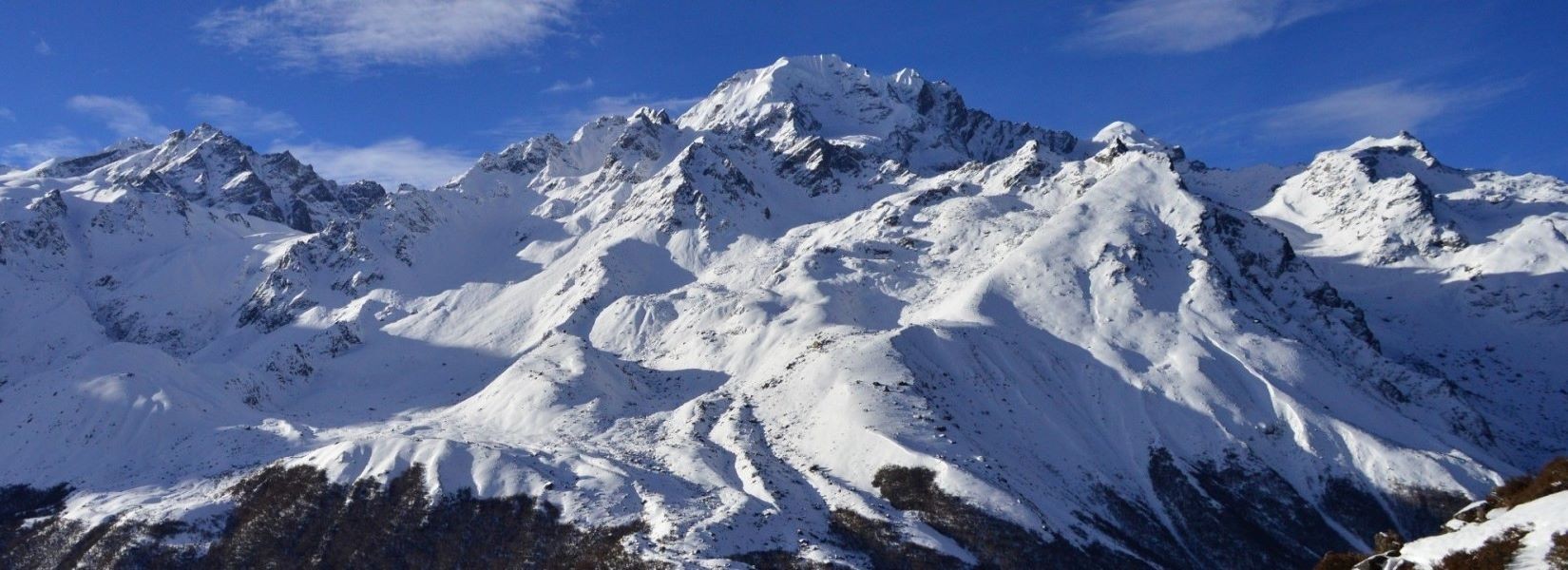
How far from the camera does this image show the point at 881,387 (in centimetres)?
11881

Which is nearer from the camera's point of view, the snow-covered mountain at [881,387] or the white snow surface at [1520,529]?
the white snow surface at [1520,529]

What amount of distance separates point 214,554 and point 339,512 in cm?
1091

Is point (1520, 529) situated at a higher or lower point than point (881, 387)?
lower

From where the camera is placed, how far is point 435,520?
99125 millimetres

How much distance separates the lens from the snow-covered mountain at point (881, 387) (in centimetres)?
10331

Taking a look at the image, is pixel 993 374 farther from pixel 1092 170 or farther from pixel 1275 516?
pixel 1092 170

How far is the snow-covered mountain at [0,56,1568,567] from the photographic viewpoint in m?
103

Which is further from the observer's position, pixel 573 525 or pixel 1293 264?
pixel 1293 264

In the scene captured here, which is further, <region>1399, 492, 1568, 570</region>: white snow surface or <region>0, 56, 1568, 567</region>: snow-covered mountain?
<region>0, 56, 1568, 567</region>: snow-covered mountain

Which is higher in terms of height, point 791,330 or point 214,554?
point 791,330

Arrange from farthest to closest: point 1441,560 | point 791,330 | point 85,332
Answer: point 85,332, point 791,330, point 1441,560

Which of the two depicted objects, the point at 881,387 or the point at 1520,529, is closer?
the point at 1520,529

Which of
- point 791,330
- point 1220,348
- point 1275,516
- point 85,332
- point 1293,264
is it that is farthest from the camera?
point 85,332

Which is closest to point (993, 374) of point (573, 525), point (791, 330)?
point (791, 330)
